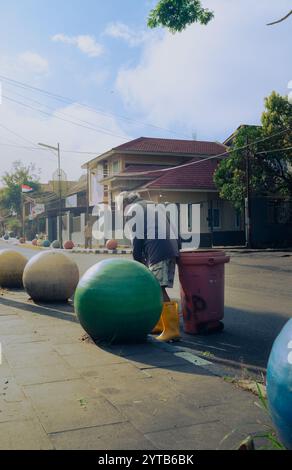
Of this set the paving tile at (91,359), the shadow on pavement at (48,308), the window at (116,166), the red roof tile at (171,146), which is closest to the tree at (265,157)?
the red roof tile at (171,146)

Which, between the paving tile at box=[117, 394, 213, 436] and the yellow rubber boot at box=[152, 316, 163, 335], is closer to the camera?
the paving tile at box=[117, 394, 213, 436]

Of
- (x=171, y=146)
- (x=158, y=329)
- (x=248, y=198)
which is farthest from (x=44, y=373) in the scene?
(x=171, y=146)

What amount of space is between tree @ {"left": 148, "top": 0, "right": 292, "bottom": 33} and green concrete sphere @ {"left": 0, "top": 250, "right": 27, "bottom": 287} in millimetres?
5923

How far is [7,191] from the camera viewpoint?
80188 mm

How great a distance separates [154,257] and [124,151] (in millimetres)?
31163

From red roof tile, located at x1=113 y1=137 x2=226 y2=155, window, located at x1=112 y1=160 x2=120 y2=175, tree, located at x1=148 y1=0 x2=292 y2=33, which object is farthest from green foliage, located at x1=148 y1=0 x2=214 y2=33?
window, located at x1=112 y1=160 x2=120 y2=175

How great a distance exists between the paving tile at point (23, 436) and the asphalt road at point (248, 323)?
2174 millimetres

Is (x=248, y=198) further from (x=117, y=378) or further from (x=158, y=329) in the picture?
(x=117, y=378)

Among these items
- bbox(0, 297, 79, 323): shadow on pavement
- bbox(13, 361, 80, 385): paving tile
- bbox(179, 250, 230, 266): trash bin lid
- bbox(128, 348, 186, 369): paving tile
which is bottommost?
bbox(13, 361, 80, 385): paving tile

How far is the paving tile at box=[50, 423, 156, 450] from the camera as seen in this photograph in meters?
3.27

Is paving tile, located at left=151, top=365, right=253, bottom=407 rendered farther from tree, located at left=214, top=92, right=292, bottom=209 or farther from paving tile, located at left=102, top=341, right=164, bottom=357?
tree, located at left=214, top=92, right=292, bottom=209

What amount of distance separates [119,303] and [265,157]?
24055mm
